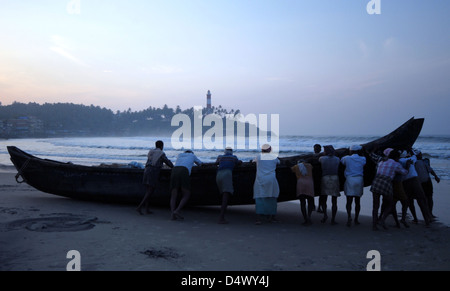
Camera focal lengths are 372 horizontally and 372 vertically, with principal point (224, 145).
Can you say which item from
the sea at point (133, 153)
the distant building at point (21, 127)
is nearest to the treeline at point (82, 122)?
the distant building at point (21, 127)

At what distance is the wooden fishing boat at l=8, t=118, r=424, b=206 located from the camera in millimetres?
7254

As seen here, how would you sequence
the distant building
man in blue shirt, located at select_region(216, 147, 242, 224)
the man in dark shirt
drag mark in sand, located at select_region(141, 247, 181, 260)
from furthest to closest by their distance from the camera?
1. the distant building
2. the man in dark shirt
3. man in blue shirt, located at select_region(216, 147, 242, 224)
4. drag mark in sand, located at select_region(141, 247, 181, 260)

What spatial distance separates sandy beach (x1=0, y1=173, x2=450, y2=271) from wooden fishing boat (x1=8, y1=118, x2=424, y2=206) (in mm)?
402

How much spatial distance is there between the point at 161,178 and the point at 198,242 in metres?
2.85

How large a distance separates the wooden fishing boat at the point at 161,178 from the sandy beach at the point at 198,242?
0.40m

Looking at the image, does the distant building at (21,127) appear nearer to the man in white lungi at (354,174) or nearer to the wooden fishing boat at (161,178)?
the wooden fishing boat at (161,178)

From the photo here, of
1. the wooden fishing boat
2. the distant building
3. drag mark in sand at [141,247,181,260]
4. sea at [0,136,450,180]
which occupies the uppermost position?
the distant building

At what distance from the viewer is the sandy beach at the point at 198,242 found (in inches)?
177

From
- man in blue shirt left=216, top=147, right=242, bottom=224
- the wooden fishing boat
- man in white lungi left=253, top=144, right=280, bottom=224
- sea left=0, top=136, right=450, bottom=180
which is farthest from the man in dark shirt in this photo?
man in white lungi left=253, top=144, right=280, bottom=224

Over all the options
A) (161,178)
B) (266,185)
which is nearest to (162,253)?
(266,185)

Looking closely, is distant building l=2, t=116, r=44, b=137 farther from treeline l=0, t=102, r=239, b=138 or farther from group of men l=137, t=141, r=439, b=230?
group of men l=137, t=141, r=439, b=230

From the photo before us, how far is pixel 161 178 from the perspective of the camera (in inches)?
320
